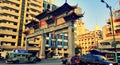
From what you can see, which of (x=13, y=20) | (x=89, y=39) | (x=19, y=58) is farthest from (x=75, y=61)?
(x=89, y=39)

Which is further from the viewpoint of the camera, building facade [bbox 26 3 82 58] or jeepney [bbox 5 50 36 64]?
building facade [bbox 26 3 82 58]

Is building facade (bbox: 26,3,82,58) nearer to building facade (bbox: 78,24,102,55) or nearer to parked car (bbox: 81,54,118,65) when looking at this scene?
parked car (bbox: 81,54,118,65)

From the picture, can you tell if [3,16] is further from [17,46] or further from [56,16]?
[56,16]

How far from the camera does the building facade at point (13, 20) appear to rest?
53.9m

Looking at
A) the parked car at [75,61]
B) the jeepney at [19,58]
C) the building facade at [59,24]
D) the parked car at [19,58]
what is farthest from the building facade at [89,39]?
the parked car at [75,61]

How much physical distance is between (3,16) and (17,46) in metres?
9.88

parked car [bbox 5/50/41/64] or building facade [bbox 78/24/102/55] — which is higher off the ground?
building facade [bbox 78/24/102/55]

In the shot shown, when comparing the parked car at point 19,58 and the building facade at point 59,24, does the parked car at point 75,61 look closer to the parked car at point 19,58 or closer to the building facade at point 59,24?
the building facade at point 59,24

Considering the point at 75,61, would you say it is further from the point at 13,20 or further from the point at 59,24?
the point at 13,20

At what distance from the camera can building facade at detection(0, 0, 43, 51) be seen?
177 feet

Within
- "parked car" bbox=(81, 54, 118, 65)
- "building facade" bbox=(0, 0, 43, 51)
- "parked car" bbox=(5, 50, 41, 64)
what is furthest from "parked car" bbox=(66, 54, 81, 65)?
"building facade" bbox=(0, 0, 43, 51)

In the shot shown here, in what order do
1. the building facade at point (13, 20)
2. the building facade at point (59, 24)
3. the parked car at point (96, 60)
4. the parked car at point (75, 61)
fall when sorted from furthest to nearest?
the building facade at point (13, 20) < the building facade at point (59, 24) < the parked car at point (75, 61) < the parked car at point (96, 60)

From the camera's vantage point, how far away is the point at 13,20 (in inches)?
2227

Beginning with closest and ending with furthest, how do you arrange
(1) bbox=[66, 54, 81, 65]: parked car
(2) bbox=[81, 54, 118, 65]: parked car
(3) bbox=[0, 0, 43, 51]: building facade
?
(2) bbox=[81, 54, 118, 65]: parked car, (1) bbox=[66, 54, 81, 65]: parked car, (3) bbox=[0, 0, 43, 51]: building facade
